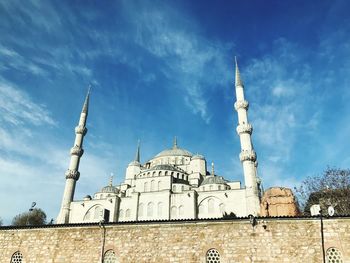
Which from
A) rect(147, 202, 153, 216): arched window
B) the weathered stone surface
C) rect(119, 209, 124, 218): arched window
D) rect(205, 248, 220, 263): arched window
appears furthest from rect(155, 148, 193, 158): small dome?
rect(205, 248, 220, 263): arched window

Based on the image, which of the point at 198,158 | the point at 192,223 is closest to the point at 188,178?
the point at 198,158

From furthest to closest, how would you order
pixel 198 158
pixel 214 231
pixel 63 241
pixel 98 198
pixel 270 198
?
pixel 198 158
pixel 98 198
pixel 270 198
pixel 63 241
pixel 214 231

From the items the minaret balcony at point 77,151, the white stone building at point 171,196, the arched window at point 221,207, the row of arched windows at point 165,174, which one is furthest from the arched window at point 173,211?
the minaret balcony at point 77,151

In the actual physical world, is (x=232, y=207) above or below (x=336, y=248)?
above

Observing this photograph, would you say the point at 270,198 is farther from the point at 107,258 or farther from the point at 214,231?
the point at 107,258

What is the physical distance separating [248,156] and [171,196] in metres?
9.39

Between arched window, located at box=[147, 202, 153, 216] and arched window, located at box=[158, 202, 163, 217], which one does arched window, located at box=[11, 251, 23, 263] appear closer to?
arched window, located at box=[158, 202, 163, 217]

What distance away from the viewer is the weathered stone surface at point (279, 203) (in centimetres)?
1240

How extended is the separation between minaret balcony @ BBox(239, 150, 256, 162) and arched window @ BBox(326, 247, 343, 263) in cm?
2008

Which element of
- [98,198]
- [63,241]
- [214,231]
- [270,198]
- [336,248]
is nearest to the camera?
[336,248]

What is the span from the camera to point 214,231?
400 inches

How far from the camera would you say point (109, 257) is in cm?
1058

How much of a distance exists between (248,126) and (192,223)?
21788 mm

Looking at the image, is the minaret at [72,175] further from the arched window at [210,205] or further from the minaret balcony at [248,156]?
the minaret balcony at [248,156]
